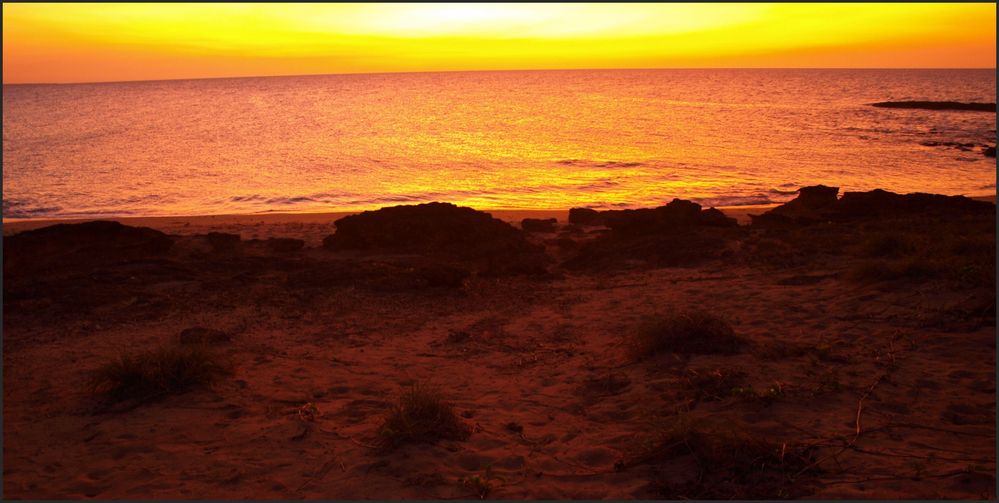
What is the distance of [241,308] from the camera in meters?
9.37

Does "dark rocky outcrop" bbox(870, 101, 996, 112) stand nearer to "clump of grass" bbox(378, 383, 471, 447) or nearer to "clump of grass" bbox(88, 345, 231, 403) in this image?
"clump of grass" bbox(378, 383, 471, 447)

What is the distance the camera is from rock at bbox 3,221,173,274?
11.3 metres

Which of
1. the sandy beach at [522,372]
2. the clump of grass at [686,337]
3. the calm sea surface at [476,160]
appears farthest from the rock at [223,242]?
the calm sea surface at [476,160]

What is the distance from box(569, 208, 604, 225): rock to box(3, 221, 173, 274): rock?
8539 millimetres

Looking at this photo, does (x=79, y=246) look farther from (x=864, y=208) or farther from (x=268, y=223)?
(x=864, y=208)

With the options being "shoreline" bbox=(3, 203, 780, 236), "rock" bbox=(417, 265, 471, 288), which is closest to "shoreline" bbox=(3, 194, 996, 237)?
"shoreline" bbox=(3, 203, 780, 236)

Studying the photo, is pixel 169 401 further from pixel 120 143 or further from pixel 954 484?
pixel 120 143

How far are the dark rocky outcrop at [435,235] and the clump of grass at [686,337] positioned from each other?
484 cm

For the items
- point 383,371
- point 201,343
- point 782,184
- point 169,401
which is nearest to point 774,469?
point 383,371

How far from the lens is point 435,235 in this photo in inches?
510

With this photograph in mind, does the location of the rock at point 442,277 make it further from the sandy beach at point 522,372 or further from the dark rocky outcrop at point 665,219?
the dark rocky outcrop at point 665,219

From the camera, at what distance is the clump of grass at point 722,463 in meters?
4.28

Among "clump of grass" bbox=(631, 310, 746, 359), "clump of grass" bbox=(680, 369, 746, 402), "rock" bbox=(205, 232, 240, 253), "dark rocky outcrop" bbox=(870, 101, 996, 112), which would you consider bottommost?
"clump of grass" bbox=(680, 369, 746, 402)

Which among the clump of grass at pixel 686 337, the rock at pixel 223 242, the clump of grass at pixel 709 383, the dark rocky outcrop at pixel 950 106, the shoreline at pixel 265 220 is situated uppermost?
the dark rocky outcrop at pixel 950 106
